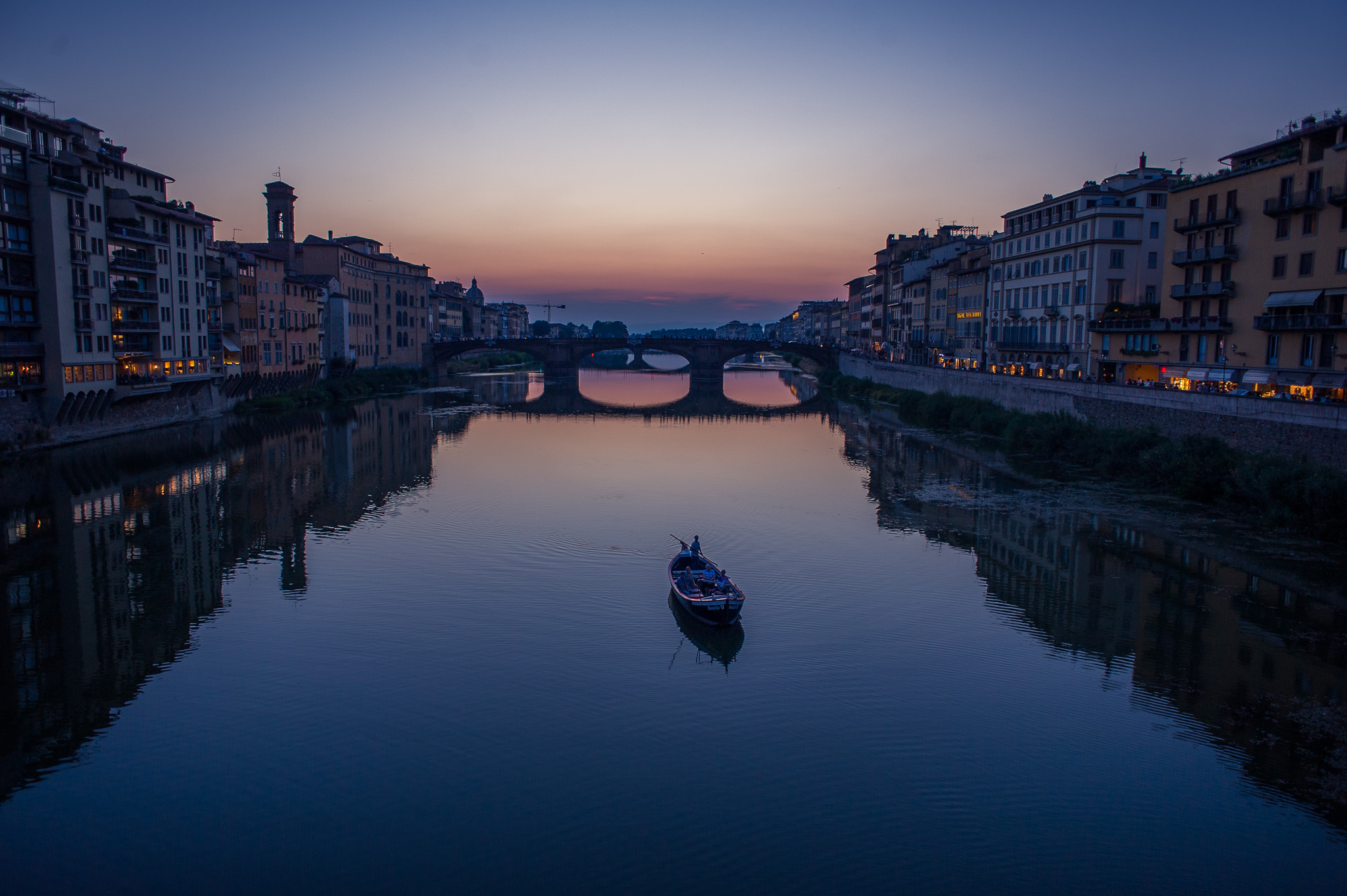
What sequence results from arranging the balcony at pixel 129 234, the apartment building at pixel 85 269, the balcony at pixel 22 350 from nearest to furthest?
the balcony at pixel 22 350 < the apartment building at pixel 85 269 < the balcony at pixel 129 234

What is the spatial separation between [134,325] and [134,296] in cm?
120

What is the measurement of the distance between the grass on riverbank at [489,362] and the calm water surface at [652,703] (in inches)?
2917

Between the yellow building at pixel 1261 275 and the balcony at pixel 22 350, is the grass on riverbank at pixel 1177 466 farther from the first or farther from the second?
the balcony at pixel 22 350

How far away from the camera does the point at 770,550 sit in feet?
67.8

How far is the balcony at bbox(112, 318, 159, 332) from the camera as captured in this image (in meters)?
35.8

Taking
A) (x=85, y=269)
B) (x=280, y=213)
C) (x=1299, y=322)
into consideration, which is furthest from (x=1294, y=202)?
(x=280, y=213)

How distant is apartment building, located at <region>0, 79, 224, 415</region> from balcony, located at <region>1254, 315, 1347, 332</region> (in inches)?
1594

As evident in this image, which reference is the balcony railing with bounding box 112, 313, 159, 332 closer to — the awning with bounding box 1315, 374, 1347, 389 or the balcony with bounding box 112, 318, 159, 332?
Answer: the balcony with bounding box 112, 318, 159, 332

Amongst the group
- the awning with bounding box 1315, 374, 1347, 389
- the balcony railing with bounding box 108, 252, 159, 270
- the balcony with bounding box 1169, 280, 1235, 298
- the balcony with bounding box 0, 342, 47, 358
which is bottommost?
the awning with bounding box 1315, 374, 1347, 389

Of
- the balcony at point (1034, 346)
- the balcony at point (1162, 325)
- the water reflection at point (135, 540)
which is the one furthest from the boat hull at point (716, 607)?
the balcony at point (1034, 346)

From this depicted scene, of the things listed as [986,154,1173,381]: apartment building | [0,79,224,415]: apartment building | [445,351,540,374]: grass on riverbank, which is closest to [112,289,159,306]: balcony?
[0,79,224,415]: apartment building

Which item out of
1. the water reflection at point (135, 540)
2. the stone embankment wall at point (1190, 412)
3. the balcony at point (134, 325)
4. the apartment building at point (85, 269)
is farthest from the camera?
the balcony at point (134, 325)

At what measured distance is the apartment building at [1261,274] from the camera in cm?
2648

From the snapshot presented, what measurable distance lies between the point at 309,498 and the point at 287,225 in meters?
46.1
